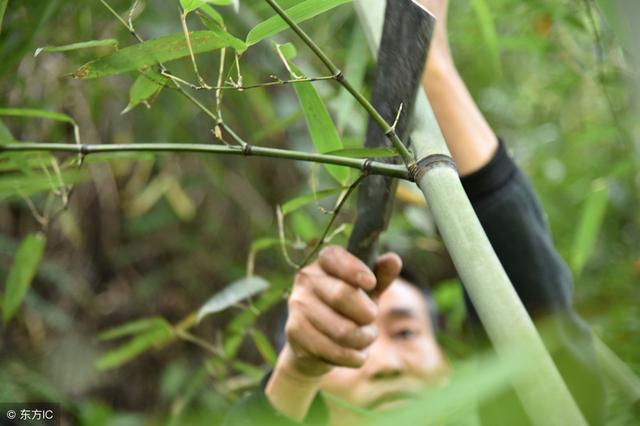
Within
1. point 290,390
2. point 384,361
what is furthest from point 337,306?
point 384,361

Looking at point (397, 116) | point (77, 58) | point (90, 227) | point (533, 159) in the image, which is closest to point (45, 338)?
point (90, 227)

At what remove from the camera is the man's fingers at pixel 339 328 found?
532 millimetres

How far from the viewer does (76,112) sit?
4.81ft

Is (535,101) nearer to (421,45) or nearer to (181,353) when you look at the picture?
(181,353)

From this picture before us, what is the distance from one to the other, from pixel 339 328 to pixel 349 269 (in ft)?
0.15

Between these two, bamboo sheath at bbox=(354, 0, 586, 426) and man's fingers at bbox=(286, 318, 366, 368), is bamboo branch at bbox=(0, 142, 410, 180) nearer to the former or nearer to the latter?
bamboo sheath at bbox=(354, 0, 586, 426)

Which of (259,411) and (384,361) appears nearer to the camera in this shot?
(259,411)

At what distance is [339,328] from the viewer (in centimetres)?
53

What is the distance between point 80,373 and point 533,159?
36.2 inches

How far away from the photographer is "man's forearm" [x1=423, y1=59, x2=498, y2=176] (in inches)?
26.5

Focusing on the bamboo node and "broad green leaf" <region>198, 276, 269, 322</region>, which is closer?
the bamboo node

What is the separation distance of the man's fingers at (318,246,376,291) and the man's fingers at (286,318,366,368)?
0.05 m

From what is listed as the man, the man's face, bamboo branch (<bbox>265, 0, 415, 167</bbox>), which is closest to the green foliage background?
the man's face

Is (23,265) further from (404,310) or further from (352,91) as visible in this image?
(404,310)
